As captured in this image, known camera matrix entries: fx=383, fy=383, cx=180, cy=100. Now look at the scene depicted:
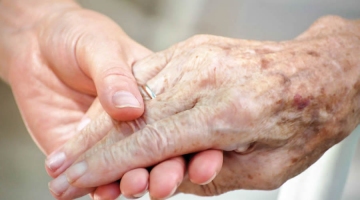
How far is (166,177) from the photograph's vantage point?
423 mm

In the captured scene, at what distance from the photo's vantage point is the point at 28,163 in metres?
0.91

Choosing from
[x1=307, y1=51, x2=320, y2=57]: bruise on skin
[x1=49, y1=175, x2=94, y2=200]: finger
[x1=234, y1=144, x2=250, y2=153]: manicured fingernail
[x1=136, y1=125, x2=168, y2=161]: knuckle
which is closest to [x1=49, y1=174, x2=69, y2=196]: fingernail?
[x1=49, y1=175, x2=94, y2=200]: finger

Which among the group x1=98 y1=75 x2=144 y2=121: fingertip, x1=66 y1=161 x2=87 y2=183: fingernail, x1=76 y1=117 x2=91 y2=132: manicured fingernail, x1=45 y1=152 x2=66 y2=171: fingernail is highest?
x1=98 y1=75 x2=144 y2=121: fingertip

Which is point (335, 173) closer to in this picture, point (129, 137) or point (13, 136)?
point (129, 137)

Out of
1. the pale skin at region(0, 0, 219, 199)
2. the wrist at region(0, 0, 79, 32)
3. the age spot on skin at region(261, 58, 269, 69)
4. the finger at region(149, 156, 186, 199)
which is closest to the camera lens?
the finger at region(149, 156, 186, 199)

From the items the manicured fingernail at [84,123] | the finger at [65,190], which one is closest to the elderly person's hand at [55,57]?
the manicured fingernail at [84,123]

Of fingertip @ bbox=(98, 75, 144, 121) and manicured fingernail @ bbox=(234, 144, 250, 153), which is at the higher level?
fingertip @ bbox=(98, 75, 144, 121)

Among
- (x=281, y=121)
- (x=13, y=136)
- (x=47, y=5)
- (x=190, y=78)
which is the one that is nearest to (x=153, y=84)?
(x=190, y=78)

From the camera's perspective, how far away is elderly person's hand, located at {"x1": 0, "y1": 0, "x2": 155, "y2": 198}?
640mm

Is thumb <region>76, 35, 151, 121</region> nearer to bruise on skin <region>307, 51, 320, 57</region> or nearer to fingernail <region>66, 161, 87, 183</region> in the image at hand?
fingernail <region>66, 161, 87, 183</region>

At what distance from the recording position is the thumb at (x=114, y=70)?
1.58 feet

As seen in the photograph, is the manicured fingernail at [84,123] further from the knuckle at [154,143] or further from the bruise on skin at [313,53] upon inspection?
the bruise on skin at [313,53]

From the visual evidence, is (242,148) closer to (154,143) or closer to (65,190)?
(154,143)

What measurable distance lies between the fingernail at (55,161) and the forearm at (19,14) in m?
0.35
